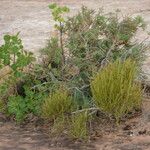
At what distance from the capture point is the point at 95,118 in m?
5.75

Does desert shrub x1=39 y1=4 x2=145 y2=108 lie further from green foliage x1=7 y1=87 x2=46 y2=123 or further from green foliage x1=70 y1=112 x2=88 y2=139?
green foliage x1=70 y1=112 x2=88 y2=139

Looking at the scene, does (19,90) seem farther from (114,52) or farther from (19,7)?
(19,7)

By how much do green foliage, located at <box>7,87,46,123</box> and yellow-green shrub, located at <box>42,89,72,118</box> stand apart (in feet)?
0.84

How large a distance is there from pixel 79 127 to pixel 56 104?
0.47 m

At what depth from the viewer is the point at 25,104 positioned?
6.05 metres

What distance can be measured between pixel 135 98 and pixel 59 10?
1345 millimetres

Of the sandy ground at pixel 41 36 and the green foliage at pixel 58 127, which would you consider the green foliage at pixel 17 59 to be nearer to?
the sandy ground at pixel 41 36

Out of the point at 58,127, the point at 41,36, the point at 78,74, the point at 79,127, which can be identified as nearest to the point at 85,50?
the point at 78,74

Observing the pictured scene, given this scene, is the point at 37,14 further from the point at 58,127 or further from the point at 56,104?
the point at 58,127

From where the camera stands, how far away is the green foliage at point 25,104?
234 inches

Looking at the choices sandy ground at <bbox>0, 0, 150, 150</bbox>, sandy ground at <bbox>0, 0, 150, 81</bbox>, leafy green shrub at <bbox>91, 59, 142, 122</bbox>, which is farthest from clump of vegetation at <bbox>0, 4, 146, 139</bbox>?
sandy ground at <bbox>0, 0, 150, 81</bbox>

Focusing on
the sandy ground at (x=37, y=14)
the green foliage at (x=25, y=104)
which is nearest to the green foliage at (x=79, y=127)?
the green foliage at (x=25, y=104)

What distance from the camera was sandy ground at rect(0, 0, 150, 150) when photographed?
5309 mm

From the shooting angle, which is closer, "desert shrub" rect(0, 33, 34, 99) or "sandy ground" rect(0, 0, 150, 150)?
"sandy ground" rect(0, 0, 150, 150)
